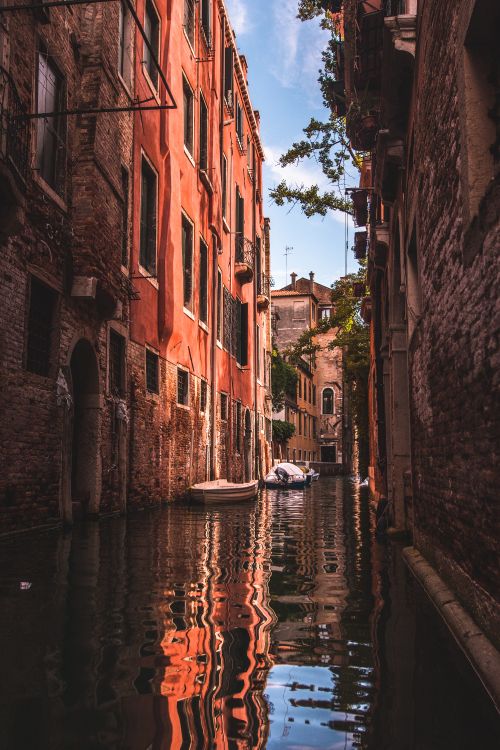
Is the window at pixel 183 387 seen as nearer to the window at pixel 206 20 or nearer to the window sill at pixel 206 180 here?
the window sill at pixel 206 180

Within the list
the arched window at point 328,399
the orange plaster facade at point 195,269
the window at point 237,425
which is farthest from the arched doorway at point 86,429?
the arched window at point 328,399

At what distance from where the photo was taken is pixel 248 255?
2562 cm

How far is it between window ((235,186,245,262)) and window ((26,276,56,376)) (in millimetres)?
15211

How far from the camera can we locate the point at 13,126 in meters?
7.76

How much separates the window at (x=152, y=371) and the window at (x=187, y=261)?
3036mm

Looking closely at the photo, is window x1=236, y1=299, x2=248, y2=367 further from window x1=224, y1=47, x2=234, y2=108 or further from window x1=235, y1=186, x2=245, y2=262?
window x1=224, y1=47, x2=234, y2=108

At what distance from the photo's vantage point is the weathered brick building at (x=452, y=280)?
3480mm

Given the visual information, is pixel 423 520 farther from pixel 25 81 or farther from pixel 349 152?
pixel 349 152

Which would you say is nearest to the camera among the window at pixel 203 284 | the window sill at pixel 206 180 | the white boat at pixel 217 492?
the white boat at pixel 217 492

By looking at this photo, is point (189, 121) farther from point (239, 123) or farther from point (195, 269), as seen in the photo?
point (239, 123)

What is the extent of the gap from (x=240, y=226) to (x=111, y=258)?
1486 cm

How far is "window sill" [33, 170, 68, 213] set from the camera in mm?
9016

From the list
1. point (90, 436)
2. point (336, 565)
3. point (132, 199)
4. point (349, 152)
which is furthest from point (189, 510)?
point (349, 152)

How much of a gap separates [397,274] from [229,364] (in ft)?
37.1
